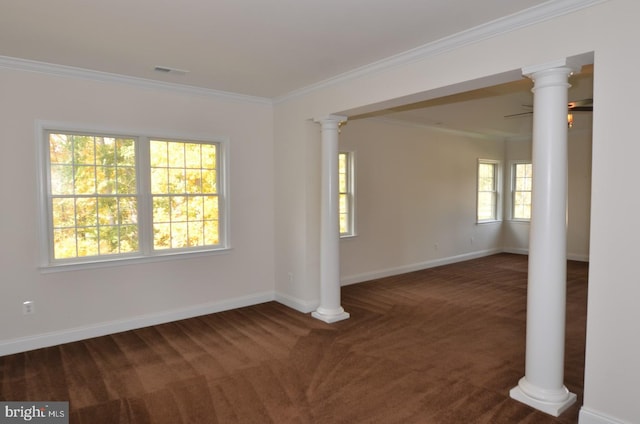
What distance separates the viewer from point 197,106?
474cm

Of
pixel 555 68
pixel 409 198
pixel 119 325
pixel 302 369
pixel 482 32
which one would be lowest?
pixel 302 369

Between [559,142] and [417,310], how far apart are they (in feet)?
9.70

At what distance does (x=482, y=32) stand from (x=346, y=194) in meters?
3.65

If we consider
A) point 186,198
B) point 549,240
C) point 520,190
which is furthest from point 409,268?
point 549,240

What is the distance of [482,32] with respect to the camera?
2.94 meters

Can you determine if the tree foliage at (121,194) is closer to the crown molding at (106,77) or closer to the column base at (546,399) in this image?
the crown molding at (106,77)

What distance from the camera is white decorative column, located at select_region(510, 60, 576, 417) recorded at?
267 cm

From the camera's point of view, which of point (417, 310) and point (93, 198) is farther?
point (417, 310)

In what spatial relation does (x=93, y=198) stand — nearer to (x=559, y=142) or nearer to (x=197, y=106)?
(x=197, y=106)

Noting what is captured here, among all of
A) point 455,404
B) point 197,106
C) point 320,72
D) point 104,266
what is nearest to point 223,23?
point 320,72

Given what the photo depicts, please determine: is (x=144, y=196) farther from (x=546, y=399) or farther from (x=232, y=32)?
(x=546, y=399)

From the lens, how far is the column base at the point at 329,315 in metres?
4.64

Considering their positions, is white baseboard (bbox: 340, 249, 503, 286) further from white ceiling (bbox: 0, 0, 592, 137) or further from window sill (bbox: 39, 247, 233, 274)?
white ceiling (bbox: 0, 0, 592, 137)

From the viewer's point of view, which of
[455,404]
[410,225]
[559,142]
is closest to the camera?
[559,142]
